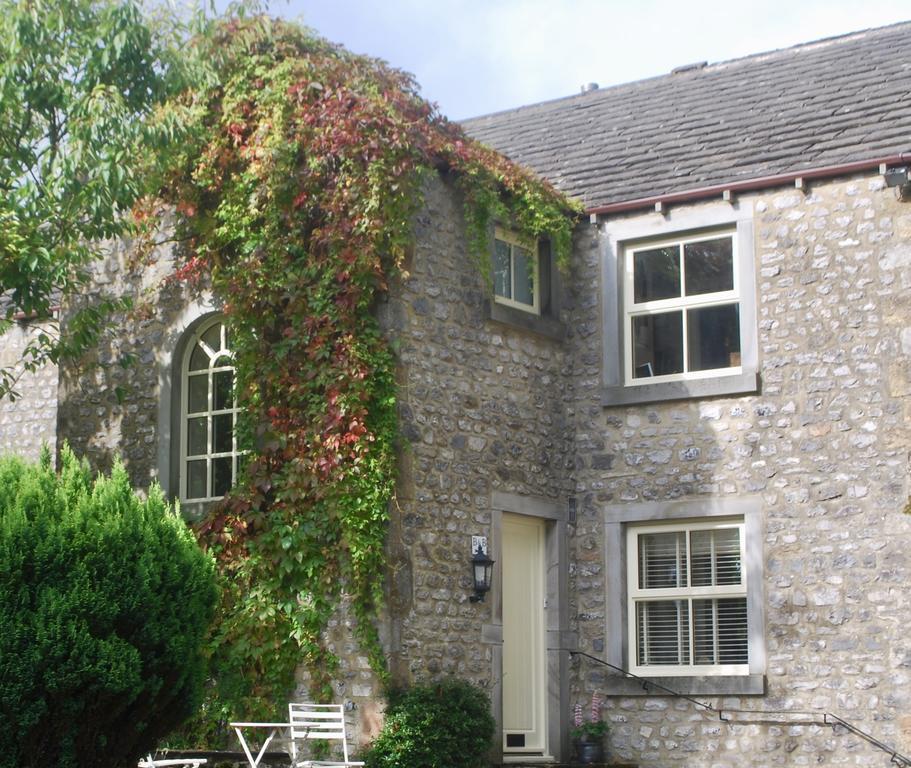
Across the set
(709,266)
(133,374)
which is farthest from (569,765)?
(133,374)

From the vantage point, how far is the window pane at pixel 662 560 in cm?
1291

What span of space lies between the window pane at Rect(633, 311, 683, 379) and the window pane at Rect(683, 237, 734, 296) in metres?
0.32

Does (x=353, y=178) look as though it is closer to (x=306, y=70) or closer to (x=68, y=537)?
(x=306, y=70)

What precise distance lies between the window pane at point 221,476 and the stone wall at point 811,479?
10.5ft

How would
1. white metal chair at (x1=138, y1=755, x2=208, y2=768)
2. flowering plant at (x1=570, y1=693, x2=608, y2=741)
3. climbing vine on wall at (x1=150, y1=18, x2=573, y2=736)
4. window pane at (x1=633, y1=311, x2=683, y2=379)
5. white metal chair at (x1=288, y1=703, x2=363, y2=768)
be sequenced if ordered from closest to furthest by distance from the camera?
1. white metal chair at (x1=138, y1=755, x2=208, y2=768)
2. white metal chair at (x1=288, y1=703, x2=363, y2=768)
3. climbing vine on wall at (x1=150, y1=18, x2=573, y2=736)
4. flowering plant at (x1=570, y1=693, x2=608, y2=741)
5. window pane at (x1=633, y1=311, x2=683, y2=379)

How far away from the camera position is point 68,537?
880 cm

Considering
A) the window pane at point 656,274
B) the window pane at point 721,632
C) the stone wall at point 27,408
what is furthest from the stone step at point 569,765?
the stone wall at point 27,408

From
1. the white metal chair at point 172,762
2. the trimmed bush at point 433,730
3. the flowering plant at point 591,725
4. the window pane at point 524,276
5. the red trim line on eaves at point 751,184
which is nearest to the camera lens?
the white metal chair at point 172,762

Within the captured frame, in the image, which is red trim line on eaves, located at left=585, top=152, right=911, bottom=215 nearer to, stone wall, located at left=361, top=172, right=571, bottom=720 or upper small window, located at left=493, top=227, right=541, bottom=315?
upper small window, located at left=493, top=227, right=541, bottom=315

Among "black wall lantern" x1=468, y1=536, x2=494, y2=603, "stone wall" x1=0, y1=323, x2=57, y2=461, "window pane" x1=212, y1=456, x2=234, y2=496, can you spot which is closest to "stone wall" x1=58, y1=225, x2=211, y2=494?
"window pane" x1=212, y1=456, x2=234, y2=496

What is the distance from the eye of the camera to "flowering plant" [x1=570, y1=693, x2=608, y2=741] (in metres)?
12.7

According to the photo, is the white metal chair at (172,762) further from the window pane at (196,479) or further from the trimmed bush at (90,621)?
the window pane at (196,479)

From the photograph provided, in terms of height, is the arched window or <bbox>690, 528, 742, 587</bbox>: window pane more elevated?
the arched window

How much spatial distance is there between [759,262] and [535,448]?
8.12ft
